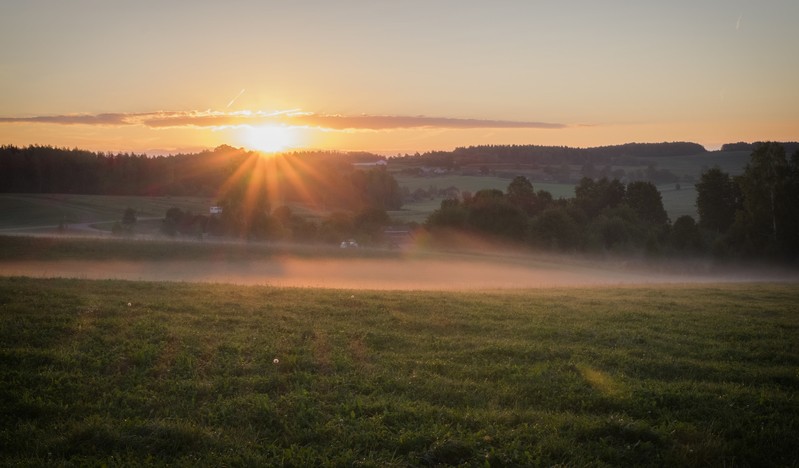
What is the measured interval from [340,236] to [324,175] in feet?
111

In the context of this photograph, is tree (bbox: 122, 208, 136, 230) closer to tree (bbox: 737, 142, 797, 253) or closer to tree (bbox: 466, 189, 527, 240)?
tree (bbox: 466, 189, 527, 240)

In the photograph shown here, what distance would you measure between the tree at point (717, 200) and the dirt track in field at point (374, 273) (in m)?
16.8

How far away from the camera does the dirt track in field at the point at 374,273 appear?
29.4 m

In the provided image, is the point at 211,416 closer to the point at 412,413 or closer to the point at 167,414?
the point at 167,414

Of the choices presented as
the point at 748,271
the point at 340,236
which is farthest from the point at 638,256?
the point at 340,236

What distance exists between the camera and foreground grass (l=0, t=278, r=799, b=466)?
22.7 feet

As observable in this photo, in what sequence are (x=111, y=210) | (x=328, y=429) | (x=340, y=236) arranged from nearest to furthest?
(x=328, y=429) → (x=340, y=236) → (x=111, y=210)

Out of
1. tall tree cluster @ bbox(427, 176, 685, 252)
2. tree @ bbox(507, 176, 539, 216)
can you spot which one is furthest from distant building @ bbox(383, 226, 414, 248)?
tree @ bbox(507, 176, 539, 216)

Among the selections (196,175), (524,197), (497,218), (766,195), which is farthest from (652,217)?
(196,175)

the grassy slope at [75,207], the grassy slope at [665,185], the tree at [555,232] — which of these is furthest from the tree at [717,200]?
the grassy slope at [75,207]

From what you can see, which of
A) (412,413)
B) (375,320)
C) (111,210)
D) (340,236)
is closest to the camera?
(412,413)

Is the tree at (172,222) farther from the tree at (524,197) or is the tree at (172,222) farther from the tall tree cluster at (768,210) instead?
the tall tree cluster at (768,210)

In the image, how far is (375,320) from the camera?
43.8 ft

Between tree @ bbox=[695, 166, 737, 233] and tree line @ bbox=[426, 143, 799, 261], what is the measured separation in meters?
0.10
